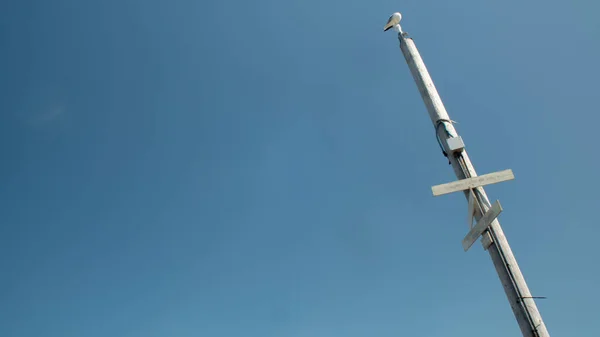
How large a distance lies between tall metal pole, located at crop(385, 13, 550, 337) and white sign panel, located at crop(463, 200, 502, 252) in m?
0.12

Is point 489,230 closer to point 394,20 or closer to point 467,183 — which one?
point 467,183

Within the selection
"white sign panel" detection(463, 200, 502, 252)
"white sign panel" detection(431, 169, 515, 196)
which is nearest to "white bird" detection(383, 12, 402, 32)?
"white sign panel" detection(431, 169, 515, 196)

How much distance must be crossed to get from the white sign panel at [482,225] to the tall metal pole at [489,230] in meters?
0.12

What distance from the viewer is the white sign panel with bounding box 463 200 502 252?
6312mm

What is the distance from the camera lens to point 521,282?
20.2 ft

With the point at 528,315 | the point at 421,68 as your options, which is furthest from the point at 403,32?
the point at 528,315

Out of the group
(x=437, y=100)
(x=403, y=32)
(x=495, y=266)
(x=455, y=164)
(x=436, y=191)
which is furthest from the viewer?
(x=403, y=32)

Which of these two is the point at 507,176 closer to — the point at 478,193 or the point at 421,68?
the point at 478,193

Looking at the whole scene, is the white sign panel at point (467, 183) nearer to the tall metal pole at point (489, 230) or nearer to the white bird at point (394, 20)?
the tall metal pole at point (489, 230)

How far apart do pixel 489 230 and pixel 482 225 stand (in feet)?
0.46

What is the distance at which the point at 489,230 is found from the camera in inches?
259

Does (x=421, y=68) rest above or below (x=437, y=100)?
above

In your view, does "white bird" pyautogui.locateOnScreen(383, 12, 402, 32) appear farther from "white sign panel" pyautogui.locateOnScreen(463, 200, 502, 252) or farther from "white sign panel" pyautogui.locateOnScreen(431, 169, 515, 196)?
"white sign panel" pyautogui.locateOnScreen(463, 200, 502, 252)

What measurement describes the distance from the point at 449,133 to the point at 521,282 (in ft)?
8.83
